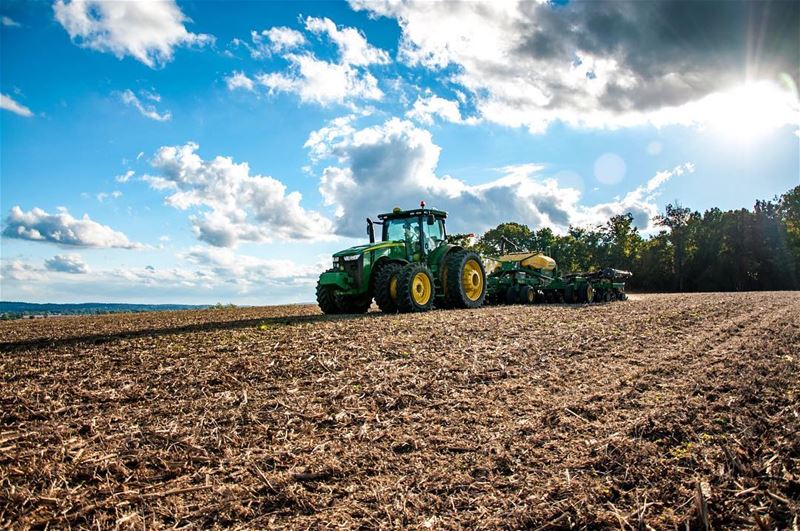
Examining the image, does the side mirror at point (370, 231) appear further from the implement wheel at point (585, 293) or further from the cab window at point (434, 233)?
the implement wheel at point (585, 293)

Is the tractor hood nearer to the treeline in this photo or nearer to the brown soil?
the brown soil

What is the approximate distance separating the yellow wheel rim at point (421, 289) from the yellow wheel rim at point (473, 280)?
239 centimetres

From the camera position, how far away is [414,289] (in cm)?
1416

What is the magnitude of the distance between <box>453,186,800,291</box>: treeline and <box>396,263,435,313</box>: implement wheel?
35222 mm

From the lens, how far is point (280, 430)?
14.8 feet

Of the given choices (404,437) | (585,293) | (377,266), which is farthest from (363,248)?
(404,437)

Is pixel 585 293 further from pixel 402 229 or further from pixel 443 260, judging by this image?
pixel 402 229

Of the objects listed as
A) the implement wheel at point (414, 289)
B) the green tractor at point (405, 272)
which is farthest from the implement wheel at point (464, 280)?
the implement wheel at point (414, 289)

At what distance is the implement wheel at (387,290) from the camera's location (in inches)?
549

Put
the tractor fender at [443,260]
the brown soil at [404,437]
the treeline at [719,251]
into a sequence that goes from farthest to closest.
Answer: the treeline at [719,251]
the tractor fender at [443,260]
the brown soil at [404,437]

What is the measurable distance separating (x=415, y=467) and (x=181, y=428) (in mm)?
2138

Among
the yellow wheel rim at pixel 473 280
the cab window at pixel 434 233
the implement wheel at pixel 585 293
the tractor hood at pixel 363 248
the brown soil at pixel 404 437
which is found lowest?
the brown soil at pixel 404 437

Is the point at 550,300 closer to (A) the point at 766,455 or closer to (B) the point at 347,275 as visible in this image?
(B) the point at 347,275

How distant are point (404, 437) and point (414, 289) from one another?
9883 millimetres
